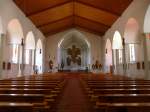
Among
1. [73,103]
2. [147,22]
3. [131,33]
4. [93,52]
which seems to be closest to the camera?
[73,103]

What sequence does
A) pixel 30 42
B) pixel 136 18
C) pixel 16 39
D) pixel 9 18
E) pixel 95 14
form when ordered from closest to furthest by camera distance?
pixel 9 18, pixel 136 18, pixel 16 39, pixel 95 14, pixel 30 42

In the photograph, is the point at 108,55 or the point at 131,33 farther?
the point at 108,55

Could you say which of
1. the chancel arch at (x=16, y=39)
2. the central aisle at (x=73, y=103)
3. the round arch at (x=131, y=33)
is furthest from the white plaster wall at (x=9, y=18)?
the round arch at (x=131, y=33)

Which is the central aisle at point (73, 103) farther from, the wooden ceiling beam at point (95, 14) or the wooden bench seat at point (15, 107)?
the wooden ceiling beam at point (95, 14)

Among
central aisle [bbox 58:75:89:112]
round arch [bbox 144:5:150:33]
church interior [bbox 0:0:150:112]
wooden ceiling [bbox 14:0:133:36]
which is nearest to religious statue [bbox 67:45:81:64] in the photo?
church interior [bbox 0:0:150:112]

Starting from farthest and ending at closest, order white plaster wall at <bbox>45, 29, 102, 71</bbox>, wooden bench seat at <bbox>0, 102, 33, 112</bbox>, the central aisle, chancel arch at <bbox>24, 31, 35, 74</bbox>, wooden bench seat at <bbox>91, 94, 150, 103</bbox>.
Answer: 1. white plaster wall at <bbox>45, 29, 102, 71</bbox>
2. chancel arch at <bbox>24, 31, 35, 74</bbox>
3. the central aisle
4. wooden bench seat at <bbox>91, 94, 150, 103</bbox>
5. wooden bench seat at <bbox>0, 102, 33, 112</bbox>

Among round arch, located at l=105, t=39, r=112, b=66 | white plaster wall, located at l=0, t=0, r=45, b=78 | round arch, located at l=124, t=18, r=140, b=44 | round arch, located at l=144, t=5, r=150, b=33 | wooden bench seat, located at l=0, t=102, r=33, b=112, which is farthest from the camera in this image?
round arch, located at l=105, t=39, r=112, b=66

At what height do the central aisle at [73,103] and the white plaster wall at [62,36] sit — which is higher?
the white plaster wall at [62,36]

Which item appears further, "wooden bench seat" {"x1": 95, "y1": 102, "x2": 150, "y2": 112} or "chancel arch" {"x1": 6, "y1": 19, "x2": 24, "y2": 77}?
"chancel arch" {"x1": 6, "y1": 19, "x2": 24, "y2": 77}

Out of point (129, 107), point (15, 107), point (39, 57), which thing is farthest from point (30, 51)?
point (129, 107)

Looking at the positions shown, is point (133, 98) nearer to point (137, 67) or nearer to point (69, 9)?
point (137, 67)

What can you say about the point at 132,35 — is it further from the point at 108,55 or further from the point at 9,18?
the point at 9,18

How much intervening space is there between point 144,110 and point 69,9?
1464 centimetres

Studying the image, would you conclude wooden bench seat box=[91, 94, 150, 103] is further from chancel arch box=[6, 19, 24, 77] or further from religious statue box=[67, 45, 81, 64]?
religious statue box=[67, 45, 81, 64]
